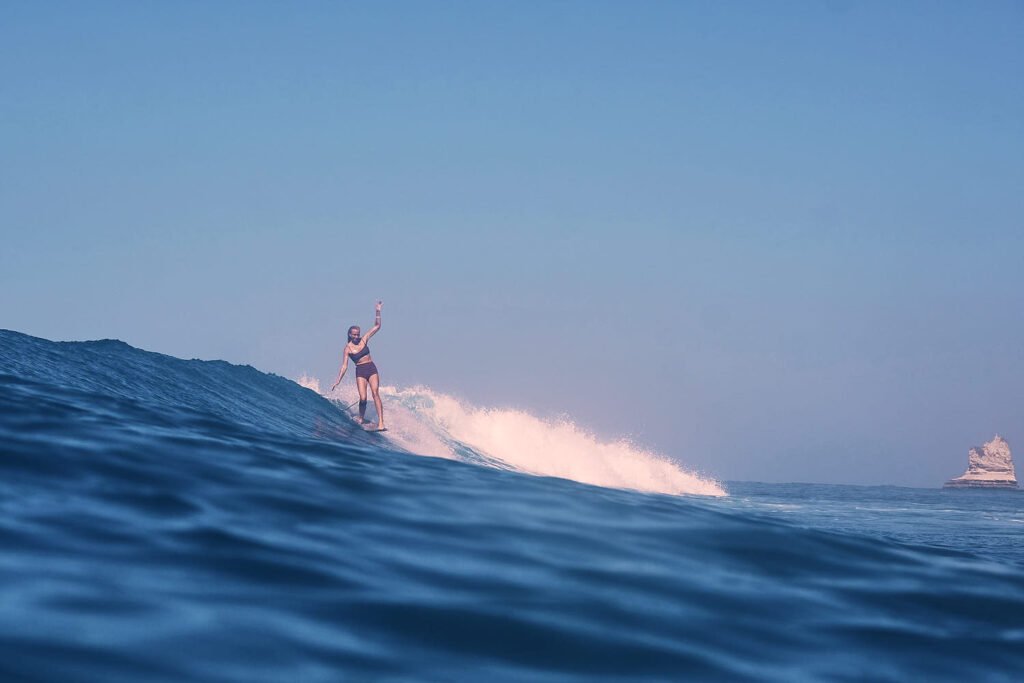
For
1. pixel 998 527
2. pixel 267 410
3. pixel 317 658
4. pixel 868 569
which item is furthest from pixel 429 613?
pixel 998 527

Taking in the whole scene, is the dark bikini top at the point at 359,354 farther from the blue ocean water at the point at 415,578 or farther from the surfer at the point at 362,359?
the blue ocean water at the point at 415,578

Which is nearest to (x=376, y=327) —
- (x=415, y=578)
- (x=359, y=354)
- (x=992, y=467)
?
(x=359, y=354)

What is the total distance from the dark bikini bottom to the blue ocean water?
11.6 metres

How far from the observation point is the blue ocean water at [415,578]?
2693 mm

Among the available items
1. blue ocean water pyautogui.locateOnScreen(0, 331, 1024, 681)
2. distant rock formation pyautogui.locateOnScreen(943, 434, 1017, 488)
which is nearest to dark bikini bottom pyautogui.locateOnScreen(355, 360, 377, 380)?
blue ocean water pyautogui.locateOnScreen(0, 331, 1024, 681)

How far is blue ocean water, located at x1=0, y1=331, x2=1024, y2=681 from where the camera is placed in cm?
269

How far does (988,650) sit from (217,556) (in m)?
2.79

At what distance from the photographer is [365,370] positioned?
1795cm

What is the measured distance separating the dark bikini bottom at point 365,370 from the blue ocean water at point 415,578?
11641 mm

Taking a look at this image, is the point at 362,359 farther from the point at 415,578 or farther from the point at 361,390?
the point at 415,578

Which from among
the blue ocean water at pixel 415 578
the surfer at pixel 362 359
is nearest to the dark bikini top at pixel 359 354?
the surfer at pixel 362 359

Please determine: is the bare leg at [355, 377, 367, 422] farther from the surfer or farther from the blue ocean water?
the blue ocean water

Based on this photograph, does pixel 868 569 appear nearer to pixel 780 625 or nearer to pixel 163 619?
pixel 780 625

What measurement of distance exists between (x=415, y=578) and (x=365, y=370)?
576 inches
